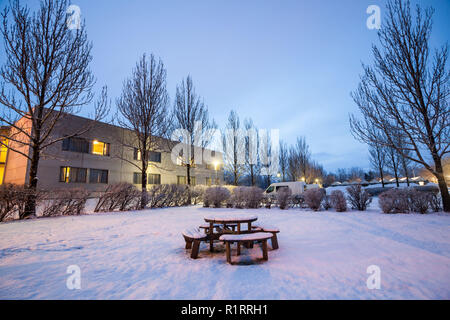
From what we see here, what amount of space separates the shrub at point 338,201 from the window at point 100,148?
21087 millimetres

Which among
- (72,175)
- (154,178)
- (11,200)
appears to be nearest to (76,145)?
(72,175)

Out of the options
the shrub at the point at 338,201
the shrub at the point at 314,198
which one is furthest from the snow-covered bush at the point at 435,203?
the shrub at the point at 314,198

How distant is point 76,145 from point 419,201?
24506mm

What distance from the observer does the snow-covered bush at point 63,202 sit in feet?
26.2

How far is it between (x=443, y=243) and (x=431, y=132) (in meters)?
6.15

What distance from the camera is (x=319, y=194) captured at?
10.2m

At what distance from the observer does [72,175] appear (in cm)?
1831

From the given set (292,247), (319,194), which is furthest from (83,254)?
(319,194)

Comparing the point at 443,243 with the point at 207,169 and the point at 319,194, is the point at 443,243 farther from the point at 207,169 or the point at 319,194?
the point at 207,169

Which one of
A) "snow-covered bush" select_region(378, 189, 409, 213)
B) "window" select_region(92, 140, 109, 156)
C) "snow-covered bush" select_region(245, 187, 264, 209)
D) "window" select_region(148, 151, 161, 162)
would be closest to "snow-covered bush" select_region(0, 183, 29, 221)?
"snow-covered bush" select_region(245, 187, 264, 209)

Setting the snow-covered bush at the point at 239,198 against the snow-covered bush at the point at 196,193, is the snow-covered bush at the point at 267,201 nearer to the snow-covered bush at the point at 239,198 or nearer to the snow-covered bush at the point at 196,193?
the snow-covered bush at the point at 239,198

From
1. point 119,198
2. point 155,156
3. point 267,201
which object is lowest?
point 267,201

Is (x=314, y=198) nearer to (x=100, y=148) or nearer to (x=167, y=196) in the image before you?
(x=167, y=196)
